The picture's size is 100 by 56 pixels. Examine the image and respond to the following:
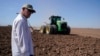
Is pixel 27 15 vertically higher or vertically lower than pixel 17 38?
higher

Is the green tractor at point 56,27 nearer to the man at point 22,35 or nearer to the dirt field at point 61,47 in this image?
the dirt field at point 61,47

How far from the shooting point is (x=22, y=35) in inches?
151

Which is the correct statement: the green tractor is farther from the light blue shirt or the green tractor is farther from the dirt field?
the light blue shirt

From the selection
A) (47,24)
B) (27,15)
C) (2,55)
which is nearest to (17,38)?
(27,15)

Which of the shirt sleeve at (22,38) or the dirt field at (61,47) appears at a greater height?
the shirt sleeve at (22,38)

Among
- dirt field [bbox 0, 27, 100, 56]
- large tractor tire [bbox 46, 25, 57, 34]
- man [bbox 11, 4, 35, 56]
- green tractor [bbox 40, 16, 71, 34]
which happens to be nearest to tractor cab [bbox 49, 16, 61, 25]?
green tractor [bbox 40, 16, 71, 34]

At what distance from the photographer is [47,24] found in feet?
87.2

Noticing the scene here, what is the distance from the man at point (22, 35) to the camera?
12.6ft

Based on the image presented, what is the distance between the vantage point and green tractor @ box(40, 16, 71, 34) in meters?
24.7

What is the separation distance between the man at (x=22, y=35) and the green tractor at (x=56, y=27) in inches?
805

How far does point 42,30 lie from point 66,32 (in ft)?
10.8

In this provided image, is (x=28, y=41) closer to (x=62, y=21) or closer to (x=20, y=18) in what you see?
(x=20, y=18)

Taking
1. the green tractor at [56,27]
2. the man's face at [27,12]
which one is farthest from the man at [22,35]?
the green tractor at [56,27]

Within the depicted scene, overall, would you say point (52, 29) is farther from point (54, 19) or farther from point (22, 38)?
point (22, 38)
